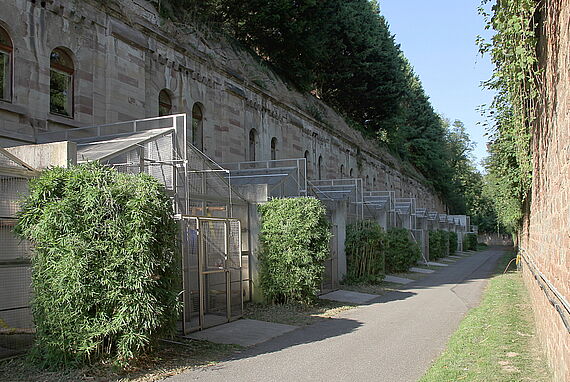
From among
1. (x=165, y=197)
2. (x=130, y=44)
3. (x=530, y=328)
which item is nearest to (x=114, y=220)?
(x=165, y=197)

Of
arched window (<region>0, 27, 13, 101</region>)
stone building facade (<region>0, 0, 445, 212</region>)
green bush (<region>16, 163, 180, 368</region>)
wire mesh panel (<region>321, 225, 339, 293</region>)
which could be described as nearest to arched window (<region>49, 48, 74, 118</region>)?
stone building facade (<region>0, 0, 445, 212</region>)

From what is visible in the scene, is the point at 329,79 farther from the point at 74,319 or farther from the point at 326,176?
the point at 74,319

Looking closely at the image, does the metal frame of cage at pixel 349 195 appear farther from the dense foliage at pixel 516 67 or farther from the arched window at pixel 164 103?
the dense foliage at pixel 516 67

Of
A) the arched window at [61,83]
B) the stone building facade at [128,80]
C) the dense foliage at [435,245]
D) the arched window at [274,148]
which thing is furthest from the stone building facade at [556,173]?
the dense foliage at [435,245]

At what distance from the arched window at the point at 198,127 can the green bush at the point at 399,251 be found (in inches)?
414

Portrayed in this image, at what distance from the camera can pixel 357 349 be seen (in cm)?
998

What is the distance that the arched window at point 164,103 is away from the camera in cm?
1909

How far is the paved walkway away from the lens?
324 inches

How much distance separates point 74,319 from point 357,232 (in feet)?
48.5

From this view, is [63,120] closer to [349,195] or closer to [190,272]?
[190,272]

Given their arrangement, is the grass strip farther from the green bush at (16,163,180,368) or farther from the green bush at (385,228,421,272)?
the green bush at (385,228,421,272)

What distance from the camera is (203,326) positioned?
11.8m

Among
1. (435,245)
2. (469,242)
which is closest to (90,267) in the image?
(435,245)

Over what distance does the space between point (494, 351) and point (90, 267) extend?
649 cm
